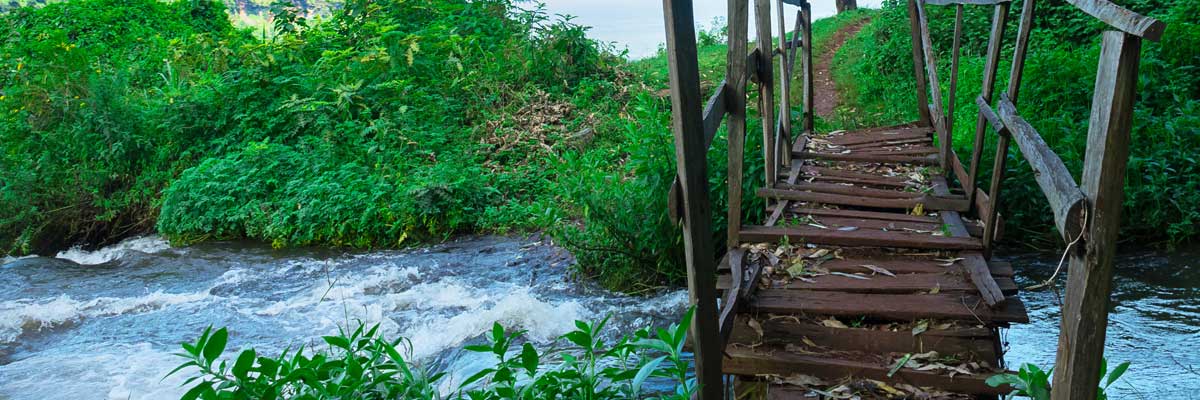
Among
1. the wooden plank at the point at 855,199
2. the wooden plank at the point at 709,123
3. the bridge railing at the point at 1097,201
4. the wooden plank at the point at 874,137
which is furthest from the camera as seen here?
the wooden plank at the point at 874,137

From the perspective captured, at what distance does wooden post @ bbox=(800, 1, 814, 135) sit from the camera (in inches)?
319

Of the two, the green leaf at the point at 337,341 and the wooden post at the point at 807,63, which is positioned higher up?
the wooden post at the point at 807,63

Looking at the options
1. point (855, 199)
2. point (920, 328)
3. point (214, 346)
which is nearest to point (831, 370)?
point (920, 328)

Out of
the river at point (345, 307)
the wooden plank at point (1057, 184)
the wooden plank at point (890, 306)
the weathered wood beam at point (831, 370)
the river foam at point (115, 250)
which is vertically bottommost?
the river at point (345, 307)

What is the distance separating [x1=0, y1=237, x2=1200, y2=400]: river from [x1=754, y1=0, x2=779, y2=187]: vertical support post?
3.96 feet

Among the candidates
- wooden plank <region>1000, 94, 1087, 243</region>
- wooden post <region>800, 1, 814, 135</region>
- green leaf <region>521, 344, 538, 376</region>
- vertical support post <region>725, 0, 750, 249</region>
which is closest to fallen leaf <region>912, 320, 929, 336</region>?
wooden plank <region>1000, 94, 1087, 243</region>

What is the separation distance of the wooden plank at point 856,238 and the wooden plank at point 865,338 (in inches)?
38.1

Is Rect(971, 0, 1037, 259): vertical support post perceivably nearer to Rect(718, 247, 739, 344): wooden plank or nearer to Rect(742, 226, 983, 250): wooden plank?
Rect(742, 226, 983, 250): wooden plank

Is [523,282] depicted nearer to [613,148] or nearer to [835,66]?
[613,148]

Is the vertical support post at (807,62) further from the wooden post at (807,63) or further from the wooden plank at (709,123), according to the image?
the wooden plank at (709,123)

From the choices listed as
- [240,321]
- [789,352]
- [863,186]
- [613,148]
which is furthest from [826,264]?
[613,148]

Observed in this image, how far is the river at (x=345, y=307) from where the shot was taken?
4.92m

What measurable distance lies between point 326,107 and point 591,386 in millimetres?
8304

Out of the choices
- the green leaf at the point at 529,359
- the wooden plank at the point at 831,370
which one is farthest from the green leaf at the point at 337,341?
the wooden plank at the point at 831,370
